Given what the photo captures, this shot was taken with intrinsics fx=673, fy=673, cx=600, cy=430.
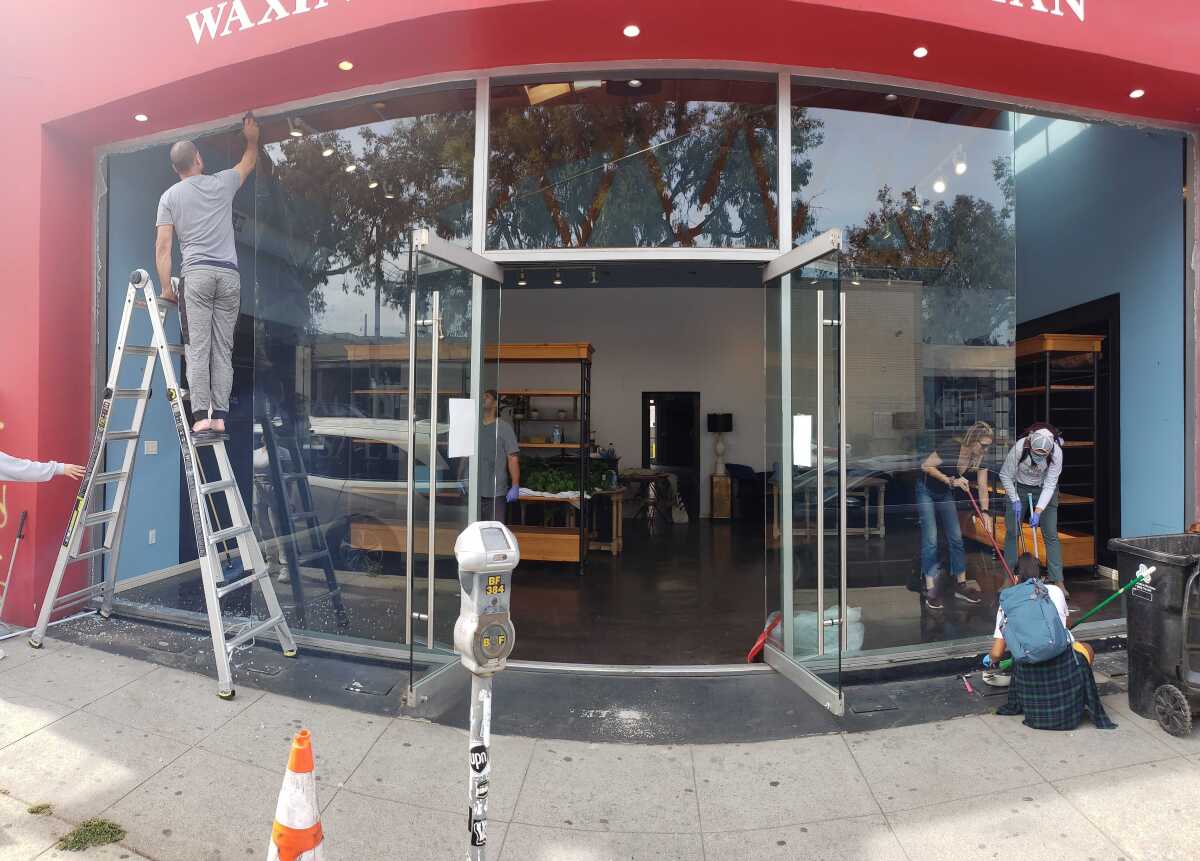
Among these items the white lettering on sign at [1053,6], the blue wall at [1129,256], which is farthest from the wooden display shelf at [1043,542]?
the white lettering on sign at [1053,6]

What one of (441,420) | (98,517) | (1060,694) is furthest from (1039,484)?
(98,517)

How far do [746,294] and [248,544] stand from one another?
9611mm

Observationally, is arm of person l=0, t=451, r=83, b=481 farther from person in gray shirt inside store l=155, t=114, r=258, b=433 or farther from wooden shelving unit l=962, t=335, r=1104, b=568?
wooden shelving unit l=962, t=335, r=1104, b=568

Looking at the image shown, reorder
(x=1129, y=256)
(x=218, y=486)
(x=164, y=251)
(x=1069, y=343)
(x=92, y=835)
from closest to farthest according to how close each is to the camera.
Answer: (x=92, y=835)
(x=218, y=486)
(x=164, y=251)
(x=1129, y=256)
(x=1069, y=343)

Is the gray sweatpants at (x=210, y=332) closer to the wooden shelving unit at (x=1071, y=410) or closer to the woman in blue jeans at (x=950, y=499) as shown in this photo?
the woman in blue jeans at (x=950, y=499)

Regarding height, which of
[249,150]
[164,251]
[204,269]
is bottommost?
[204,269]

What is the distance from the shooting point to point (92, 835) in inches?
101

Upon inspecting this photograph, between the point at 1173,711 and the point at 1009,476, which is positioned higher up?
the point at 1009,476

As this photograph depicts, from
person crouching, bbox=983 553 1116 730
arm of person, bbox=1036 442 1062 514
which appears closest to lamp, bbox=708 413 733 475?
arm of person, bbox=1036 442 1062 514

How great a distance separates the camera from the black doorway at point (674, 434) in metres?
12.0

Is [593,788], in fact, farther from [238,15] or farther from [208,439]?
[238,15]

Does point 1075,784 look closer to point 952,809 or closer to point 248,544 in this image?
point 952,809

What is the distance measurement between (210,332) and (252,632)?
77.1 inches

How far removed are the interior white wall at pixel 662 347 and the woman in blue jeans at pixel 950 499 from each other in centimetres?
675
